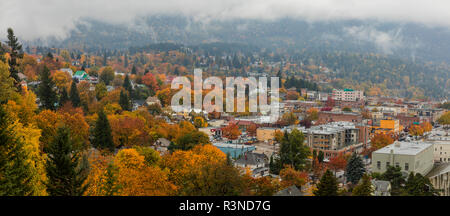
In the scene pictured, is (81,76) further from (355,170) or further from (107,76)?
(355,170)

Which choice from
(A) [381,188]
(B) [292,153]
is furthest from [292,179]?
(B) [292,153]

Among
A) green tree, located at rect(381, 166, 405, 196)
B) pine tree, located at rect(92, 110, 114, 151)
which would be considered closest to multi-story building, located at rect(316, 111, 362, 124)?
green tree, located at rect(381, 166, 405, 196)

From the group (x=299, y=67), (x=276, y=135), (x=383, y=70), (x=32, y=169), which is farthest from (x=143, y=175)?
(x=383, y=70)

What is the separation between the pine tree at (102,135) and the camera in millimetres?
25203

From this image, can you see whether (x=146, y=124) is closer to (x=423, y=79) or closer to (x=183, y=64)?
(x=183, y=64)

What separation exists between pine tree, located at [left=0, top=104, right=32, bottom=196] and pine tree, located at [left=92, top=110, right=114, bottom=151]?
13050mm

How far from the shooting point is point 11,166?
1141 centimetres

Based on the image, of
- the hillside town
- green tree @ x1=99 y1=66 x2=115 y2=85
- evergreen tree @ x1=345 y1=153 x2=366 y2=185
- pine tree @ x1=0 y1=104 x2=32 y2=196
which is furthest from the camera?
green tree @ x1=99 y1=66 x2=115 y2=85

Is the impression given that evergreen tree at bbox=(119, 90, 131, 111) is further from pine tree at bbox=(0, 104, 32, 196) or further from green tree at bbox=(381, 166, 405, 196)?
pine tree at bbox=(0, 104, 32, 196)

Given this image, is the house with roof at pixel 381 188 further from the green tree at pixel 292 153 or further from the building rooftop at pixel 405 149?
the green tree at pixel 292 153

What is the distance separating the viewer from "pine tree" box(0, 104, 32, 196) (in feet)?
36.2

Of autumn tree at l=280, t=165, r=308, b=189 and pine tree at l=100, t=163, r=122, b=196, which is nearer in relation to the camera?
pine tree at l=100, t=163, r=122, b=196

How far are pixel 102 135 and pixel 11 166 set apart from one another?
1398 centimetres
